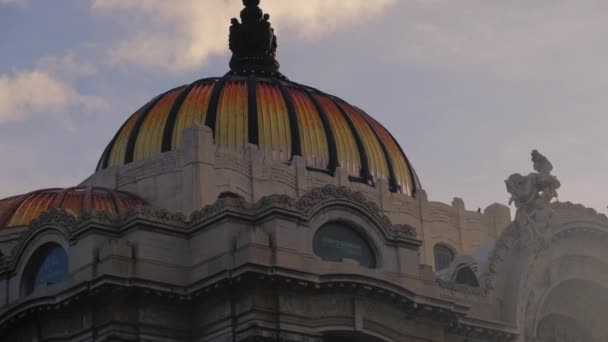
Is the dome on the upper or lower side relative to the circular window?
upper

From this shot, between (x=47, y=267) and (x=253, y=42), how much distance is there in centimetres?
2623

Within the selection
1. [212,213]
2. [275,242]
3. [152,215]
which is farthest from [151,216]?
[275,242]

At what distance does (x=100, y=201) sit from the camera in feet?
182

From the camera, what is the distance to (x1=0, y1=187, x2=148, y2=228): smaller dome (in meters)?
55.3

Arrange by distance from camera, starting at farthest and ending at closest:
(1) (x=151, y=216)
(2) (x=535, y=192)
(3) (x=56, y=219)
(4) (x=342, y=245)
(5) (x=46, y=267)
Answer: (2) (x=535, y=192) → (5) (x=46, y=267) → (4) (x=342, y=245) → (3) (x=56, y=219) → (1) (x=151, y=216)

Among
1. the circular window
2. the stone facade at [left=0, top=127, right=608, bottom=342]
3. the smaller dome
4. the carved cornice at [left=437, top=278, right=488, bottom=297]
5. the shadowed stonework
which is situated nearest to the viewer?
the stone facade at [left=0, top=127, right=608, bottom=342]

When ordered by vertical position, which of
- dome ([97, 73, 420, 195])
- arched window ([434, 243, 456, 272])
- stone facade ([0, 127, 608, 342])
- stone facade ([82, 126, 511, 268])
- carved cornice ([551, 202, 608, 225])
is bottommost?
stone facade ([0, 127, 608, 342])

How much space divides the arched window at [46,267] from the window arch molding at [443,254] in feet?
69.0

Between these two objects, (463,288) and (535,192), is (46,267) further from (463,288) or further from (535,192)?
(535,192)

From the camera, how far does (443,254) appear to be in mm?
67188

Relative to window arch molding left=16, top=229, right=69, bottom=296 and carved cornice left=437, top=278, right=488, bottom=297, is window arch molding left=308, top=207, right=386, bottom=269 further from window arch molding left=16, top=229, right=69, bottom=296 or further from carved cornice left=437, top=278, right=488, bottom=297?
window arch molding left=16, top=229, right=69, bottom=296

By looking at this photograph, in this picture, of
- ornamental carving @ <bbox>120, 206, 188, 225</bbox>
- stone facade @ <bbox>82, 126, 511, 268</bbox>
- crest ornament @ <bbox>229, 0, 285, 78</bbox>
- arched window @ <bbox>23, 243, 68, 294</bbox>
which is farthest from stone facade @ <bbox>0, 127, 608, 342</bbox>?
crest ornament @ <bbox>229, 0, 285, 78</bbox>

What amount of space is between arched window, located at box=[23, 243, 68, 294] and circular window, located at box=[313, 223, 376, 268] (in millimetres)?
8584

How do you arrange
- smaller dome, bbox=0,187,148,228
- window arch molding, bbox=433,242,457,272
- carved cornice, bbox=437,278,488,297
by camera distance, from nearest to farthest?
carved cornice, bbox=437,278,488,297 < smaller dome, bbox=0,187,148,228 < window arch molding, bbox=433,242,457,272
